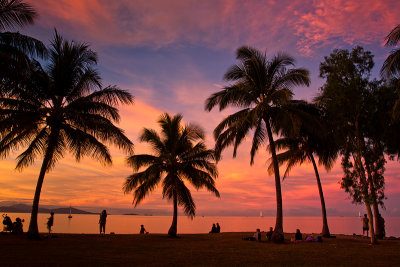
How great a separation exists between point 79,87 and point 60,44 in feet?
8.80

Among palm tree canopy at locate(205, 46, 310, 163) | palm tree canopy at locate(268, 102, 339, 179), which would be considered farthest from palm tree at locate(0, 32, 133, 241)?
palm tree canopy at locate(268, 102, 339, 179)

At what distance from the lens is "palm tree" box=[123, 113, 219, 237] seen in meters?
22.2

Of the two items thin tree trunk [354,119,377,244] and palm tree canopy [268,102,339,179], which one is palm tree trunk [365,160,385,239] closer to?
thin tree trunk [354,119,377,244]

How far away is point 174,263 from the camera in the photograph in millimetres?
10289

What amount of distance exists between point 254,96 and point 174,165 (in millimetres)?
7690

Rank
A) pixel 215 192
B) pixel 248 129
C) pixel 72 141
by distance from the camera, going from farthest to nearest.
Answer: pixel 215 192 < pixel 248 129 < pixel 72 141

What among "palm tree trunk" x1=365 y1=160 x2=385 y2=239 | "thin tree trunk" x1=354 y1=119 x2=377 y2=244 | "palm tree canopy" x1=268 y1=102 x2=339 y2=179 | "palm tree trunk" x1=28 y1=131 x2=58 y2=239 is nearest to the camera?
"palm tree trunk" x1=28 y1=131 x2=58 y2=239

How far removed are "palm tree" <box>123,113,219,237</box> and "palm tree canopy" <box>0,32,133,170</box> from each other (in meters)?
4.03

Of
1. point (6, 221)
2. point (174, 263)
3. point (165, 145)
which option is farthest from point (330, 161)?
point (6, 221)

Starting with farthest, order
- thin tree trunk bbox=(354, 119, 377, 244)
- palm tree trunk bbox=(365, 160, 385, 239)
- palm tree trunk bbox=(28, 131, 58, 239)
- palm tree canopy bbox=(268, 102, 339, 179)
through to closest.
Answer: palm tree canopy bbox=(268, 102, 339, 179), palm tree trunk bbox=(365, 160, 385, 239), thin tree trunk bbox=(354, 119, 377, 244), palm tree trunk bbox=(28, 131, 58, 239)

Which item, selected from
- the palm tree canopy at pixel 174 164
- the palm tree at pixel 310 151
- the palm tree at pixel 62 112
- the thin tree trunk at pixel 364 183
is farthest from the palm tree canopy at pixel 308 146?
the palm tree at pixel 62 112

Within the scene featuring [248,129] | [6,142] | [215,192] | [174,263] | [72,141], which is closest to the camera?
[174,263]

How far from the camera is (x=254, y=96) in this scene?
64.7 ft

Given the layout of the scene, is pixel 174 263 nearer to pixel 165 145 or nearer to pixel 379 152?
pixel 165 145
